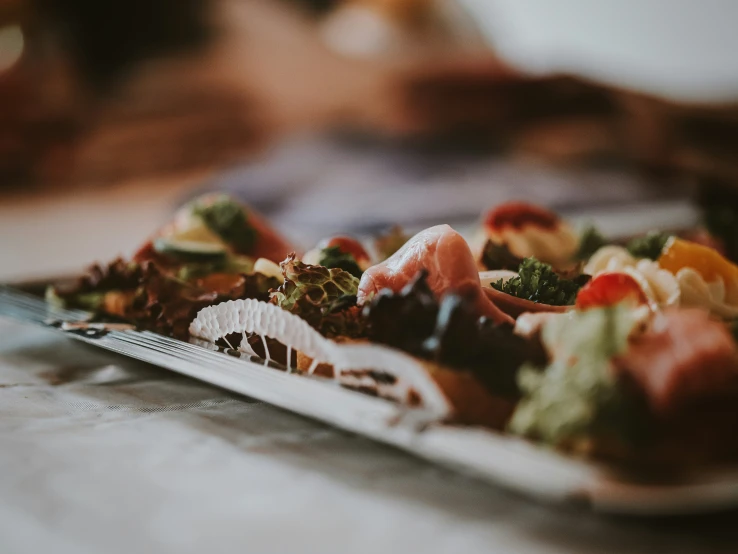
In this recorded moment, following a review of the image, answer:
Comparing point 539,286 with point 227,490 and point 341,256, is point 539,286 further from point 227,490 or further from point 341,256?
point 227,490

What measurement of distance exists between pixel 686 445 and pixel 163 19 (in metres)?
4.75

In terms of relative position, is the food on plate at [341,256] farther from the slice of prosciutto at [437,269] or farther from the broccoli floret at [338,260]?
the slice of prosciutto at [437,269]

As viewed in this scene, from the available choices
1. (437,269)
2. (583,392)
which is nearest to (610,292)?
(437,269)

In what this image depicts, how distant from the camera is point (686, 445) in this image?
0.70m

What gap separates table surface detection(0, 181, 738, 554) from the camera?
703 mm

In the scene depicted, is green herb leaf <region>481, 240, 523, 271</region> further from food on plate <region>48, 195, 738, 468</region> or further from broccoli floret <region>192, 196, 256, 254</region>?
broccoli floret <region>192, 196, 256, 254</region>

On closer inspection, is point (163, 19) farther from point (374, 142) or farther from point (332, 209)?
point (332, 209)

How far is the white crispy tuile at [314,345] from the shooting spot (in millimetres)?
805

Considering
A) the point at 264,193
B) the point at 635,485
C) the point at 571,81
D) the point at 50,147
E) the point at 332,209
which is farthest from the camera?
the point at 50,147

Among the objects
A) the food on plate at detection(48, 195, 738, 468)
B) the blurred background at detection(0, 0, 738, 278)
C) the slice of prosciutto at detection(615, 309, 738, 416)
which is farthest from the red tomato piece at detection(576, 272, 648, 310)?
the blurred background at detection(0, 0, 738, 278)

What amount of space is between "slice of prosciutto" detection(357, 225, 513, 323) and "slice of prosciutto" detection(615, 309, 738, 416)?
0.28 meters

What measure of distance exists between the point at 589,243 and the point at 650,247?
352 mm

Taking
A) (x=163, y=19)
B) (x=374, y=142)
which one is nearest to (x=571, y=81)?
(x=374, y=142)

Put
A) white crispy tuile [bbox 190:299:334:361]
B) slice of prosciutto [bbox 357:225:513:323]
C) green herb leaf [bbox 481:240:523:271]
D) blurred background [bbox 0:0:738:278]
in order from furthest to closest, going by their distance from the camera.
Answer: blurred background [bbox 0:0:738:278] → green herb leaf [bbox 481:240:523:271] → slice of prosciutto [bbox 357:225:513:323] → white crispy tuile [bbox 190:299:334:361]
